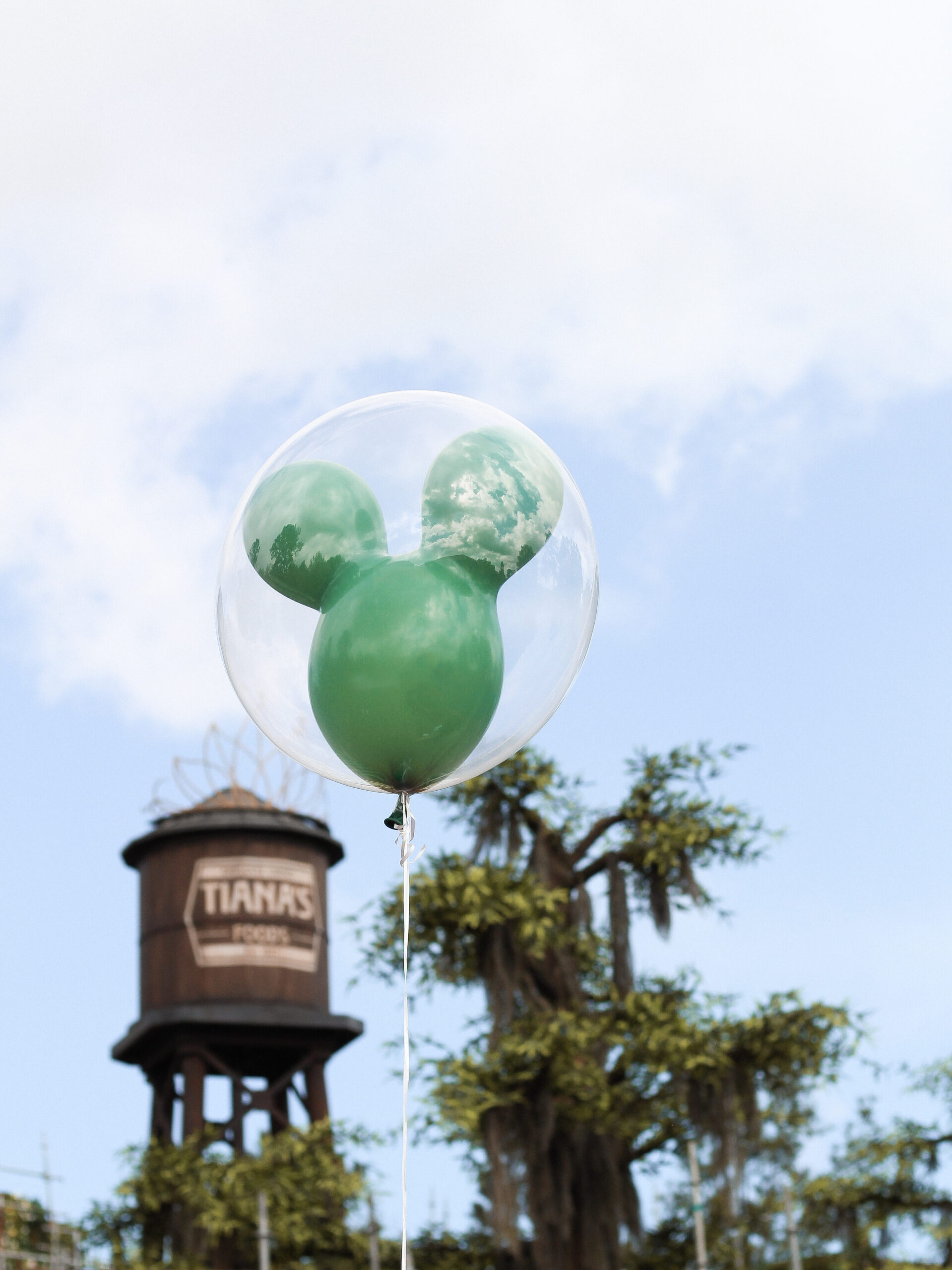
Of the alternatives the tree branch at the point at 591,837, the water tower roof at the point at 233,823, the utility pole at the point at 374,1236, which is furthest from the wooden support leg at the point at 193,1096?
the tree branch at the point at 591,837

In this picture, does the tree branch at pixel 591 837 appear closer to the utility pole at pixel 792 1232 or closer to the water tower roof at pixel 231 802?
the utility pole at pixel 792 1232

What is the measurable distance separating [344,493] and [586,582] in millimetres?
797

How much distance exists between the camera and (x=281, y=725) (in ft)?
15.2

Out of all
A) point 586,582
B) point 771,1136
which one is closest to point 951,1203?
point 771,1136

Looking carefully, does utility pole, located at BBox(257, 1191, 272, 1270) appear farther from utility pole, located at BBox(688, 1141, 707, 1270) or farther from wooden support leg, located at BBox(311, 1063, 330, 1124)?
utility pole, located at BBox(688, 1141, 707, 1270)

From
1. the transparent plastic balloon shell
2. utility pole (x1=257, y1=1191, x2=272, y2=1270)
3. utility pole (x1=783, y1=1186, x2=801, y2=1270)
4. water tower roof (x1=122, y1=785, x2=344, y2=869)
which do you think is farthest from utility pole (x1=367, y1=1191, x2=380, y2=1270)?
the transparent plastic balloon shell

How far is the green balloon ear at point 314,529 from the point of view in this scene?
4.37 metres

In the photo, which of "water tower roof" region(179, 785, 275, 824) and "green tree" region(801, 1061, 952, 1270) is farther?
"water tower roof" region(179, 785, 275, 824)

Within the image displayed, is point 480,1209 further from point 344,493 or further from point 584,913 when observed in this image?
point 344,493

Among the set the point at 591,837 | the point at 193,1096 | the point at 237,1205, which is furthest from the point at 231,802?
the point at 591,837

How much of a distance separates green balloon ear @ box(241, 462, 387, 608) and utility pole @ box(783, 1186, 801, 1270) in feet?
39.8

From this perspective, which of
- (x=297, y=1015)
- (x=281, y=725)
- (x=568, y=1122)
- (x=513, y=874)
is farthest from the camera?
(x=297, y=1015)

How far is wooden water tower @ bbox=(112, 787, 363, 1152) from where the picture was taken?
20.4 meters

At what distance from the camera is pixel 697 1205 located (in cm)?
1432
